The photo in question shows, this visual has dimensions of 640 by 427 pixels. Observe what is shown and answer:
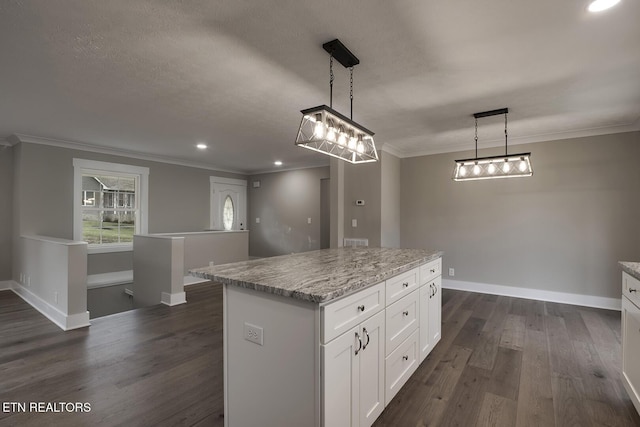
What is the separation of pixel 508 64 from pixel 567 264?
11.3 feet

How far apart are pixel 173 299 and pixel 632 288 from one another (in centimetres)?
469

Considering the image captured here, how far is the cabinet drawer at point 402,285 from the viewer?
2.00 m

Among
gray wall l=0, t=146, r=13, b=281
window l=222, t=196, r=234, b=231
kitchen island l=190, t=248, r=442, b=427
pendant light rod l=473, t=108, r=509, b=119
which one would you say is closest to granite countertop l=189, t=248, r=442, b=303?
kitchen island l=190, t=248, r=442, b=427

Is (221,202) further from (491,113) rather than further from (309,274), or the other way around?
(309,274)

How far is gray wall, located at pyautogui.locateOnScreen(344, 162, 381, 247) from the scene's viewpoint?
5082 millimetres

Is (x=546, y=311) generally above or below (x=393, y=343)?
below

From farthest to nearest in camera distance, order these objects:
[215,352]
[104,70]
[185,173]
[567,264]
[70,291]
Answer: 1. [185,173]
2. [567,264]
3. [70,291]
4. [215,352]
5. [104,70]

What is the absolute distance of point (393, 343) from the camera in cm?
204

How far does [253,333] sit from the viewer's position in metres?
1.60

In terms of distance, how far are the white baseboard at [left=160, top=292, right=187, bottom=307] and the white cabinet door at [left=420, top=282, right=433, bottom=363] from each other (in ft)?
10.9

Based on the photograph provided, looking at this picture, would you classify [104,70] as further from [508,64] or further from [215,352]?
[508,64]

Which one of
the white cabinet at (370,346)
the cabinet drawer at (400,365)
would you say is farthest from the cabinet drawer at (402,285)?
the cabinet drawer at (400,365)

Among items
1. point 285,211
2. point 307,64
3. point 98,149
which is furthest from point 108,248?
point 307,64

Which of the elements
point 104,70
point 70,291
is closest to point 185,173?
point 70,291
